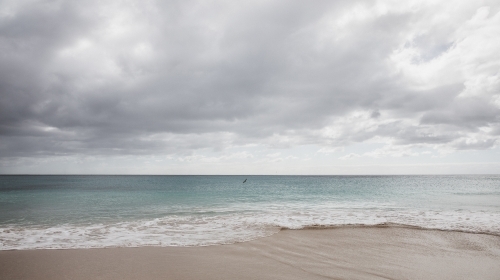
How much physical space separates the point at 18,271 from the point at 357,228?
12203mm

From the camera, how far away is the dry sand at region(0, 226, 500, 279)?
A: 6195mm

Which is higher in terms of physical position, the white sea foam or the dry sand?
the dry sand

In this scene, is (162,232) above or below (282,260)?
below

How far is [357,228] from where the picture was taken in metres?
11.7

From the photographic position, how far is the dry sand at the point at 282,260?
20.3 ft

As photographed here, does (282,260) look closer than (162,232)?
Yes

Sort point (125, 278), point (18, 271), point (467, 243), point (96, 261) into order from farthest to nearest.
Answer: point (467, 243), point (96, 261), point (18, 271), point (125, 278)

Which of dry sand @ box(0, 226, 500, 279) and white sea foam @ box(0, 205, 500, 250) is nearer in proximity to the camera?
dry sand @ box(0, 226, 500, 279)

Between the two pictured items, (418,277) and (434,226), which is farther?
(434,226)

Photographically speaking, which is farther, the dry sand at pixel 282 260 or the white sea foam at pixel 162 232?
the white sea foam at pixel 162 232

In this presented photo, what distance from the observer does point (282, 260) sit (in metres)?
7.24

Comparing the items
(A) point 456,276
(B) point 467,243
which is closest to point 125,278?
(A) point 456,276

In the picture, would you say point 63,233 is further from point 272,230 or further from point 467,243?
point 467,243

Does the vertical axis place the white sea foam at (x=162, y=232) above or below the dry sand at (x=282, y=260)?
below
